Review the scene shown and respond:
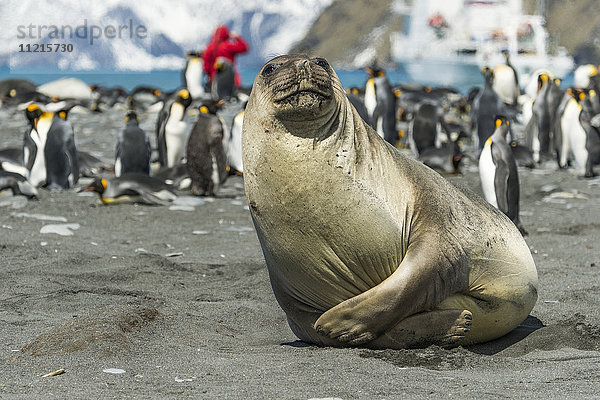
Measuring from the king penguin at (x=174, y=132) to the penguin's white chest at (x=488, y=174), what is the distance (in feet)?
19.2

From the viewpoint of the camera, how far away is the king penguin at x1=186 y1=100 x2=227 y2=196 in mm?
10789

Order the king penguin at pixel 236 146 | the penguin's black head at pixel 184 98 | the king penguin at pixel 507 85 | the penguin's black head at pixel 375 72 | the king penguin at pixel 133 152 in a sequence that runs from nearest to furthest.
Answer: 1. the king penguin at pixel 133 152
2. the king penguin at pixel 236 146
3. the penguin's black head at pixel 184 98
4. the penguin's black head at pixel 375 72
5. the king penguin at pixel 507 85

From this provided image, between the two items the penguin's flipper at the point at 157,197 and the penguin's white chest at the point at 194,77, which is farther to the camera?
the penguin's white chest at the point at 194,77

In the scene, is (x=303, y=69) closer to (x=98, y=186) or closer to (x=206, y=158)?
(x=98, y=186)

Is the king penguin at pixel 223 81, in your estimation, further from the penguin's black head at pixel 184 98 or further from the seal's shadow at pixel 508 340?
the seal's shadow at pixel 508 340

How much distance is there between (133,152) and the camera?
39.1 ft

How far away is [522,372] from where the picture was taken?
3539mm

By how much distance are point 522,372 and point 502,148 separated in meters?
5.87

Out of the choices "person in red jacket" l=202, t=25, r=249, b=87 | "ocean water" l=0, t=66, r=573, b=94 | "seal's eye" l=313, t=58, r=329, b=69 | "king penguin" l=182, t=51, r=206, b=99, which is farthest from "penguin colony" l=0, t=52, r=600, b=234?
"ocean water" l=0, t=66, r=573, b=94

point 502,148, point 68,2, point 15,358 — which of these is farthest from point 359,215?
point 68,2

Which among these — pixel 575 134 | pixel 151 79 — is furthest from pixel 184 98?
pixel 151 79

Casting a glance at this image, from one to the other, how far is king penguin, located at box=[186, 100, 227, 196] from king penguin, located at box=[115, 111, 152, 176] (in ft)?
3.73

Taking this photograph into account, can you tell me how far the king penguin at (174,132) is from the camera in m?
13.8

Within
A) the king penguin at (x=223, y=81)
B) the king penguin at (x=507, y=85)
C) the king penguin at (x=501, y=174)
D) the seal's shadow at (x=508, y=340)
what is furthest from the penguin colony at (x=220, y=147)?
the king penguin at (x=507, y=85)
